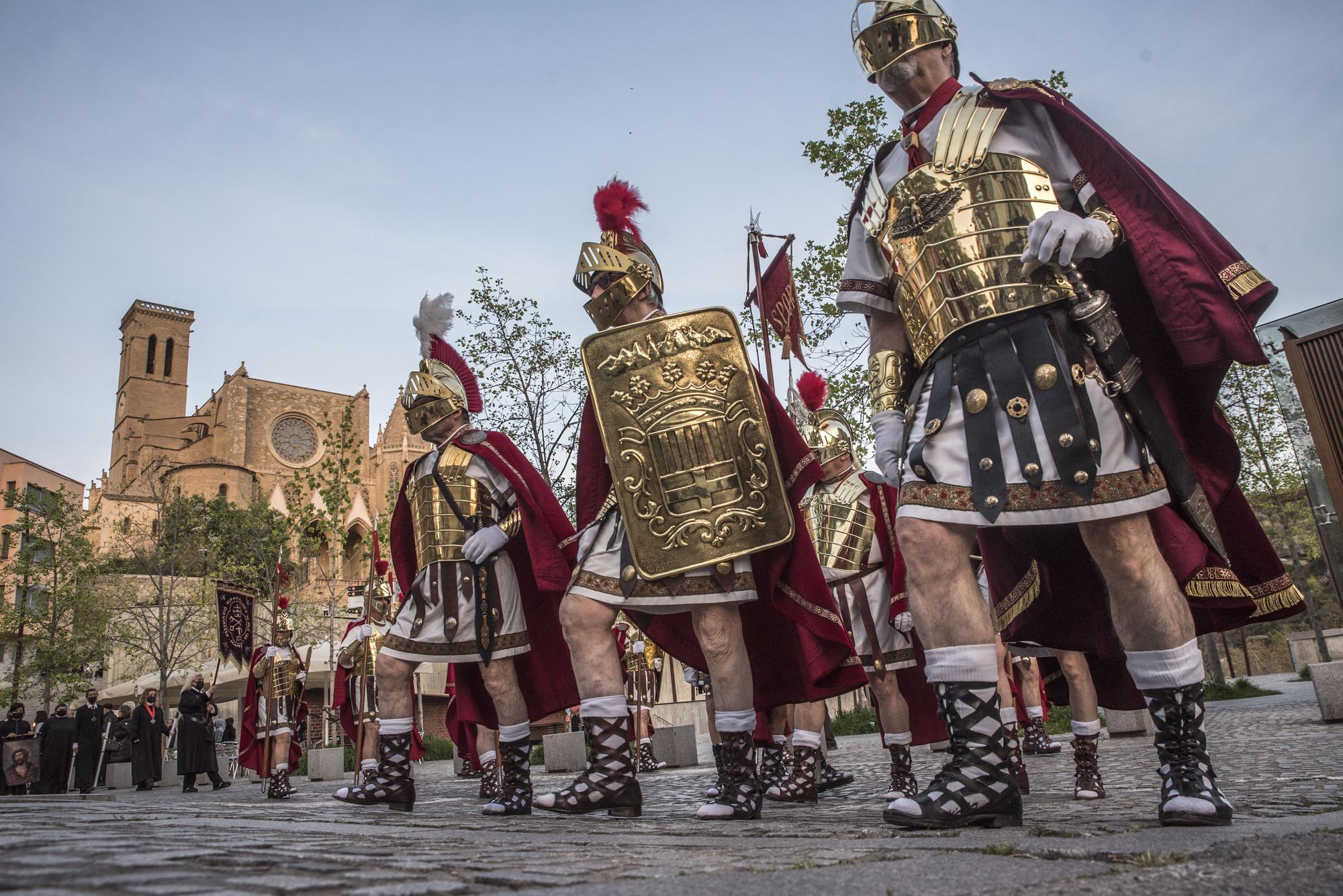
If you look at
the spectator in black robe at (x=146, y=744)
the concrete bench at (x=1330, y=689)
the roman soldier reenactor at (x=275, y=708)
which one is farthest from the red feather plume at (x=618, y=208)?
the spectator in black robe at (x=146, y=744)

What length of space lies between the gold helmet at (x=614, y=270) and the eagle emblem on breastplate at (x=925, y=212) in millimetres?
1641

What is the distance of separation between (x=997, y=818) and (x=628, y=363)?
235 cm

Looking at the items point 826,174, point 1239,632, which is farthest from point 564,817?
point 1239,632

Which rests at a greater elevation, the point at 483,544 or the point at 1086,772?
the point at 483,544

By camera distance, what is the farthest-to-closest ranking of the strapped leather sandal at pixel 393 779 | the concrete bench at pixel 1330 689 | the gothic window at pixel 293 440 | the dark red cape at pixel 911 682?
the gothic window at pixel 293 440 < the concrete bench at pixel 1330 689 < the dark red cape at pixel 911 682 < the strapped leather sandal at pixel 393 779

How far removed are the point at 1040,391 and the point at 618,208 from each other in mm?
2664

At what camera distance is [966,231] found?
290 cm

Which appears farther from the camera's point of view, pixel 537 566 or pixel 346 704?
pixel 346 704

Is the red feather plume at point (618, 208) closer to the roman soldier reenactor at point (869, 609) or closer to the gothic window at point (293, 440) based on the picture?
the roman soldier reenactor at point (869, 609)

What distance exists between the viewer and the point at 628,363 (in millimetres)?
4062

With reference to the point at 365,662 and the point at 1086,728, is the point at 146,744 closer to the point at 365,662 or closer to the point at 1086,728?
the point at 365,662

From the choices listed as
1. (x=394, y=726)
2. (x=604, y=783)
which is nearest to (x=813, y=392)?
(x=394, y=726)

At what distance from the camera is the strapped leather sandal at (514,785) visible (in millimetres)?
4664

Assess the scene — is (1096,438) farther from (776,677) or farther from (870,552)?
(870,552)
